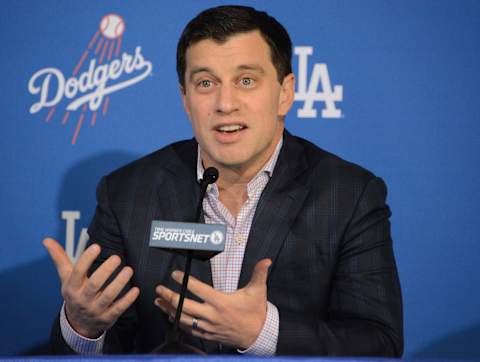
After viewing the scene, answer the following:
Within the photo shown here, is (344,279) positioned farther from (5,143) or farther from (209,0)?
(5,143)

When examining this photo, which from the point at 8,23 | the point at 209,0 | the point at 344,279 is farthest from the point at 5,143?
the point at 344,279

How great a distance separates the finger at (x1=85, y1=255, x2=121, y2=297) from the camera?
1341 millimetres

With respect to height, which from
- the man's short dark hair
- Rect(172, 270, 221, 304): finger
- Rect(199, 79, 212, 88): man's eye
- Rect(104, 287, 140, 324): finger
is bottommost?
Rect(104, 287, 140, 324): finger

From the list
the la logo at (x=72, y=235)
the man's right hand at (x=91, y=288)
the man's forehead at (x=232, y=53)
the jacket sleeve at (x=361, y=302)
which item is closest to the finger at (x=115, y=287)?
the man's right hand at (x=91, y=288)

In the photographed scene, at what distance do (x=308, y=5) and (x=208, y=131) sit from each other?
73 centimetres

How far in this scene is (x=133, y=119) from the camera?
227cm

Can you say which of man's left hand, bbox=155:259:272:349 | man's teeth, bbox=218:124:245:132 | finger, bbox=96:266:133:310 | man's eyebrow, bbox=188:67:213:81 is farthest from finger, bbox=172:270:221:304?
man's eyebrow, bbox=188:67:213:81

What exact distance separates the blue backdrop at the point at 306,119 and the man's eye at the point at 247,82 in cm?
48

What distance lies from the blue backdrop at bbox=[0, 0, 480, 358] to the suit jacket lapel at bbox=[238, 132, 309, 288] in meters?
0.40

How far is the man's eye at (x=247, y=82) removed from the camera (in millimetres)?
1757

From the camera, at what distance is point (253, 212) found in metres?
1.81

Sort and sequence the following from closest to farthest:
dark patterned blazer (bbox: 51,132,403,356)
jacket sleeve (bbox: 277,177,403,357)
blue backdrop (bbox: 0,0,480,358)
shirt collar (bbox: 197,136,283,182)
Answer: jacket sleeve (bbox: 277,177,403,357) < dark patterned blazer (bbox: 51,132,403,356) < shirt collar (bbox: 197,136,283,182) < blue backdrop (bbox: 0,0,480,358)

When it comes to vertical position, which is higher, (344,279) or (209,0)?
(209,0)

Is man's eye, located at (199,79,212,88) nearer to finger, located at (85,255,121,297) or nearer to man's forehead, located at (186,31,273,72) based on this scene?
man's forehead, located at (186,31,273,72)
